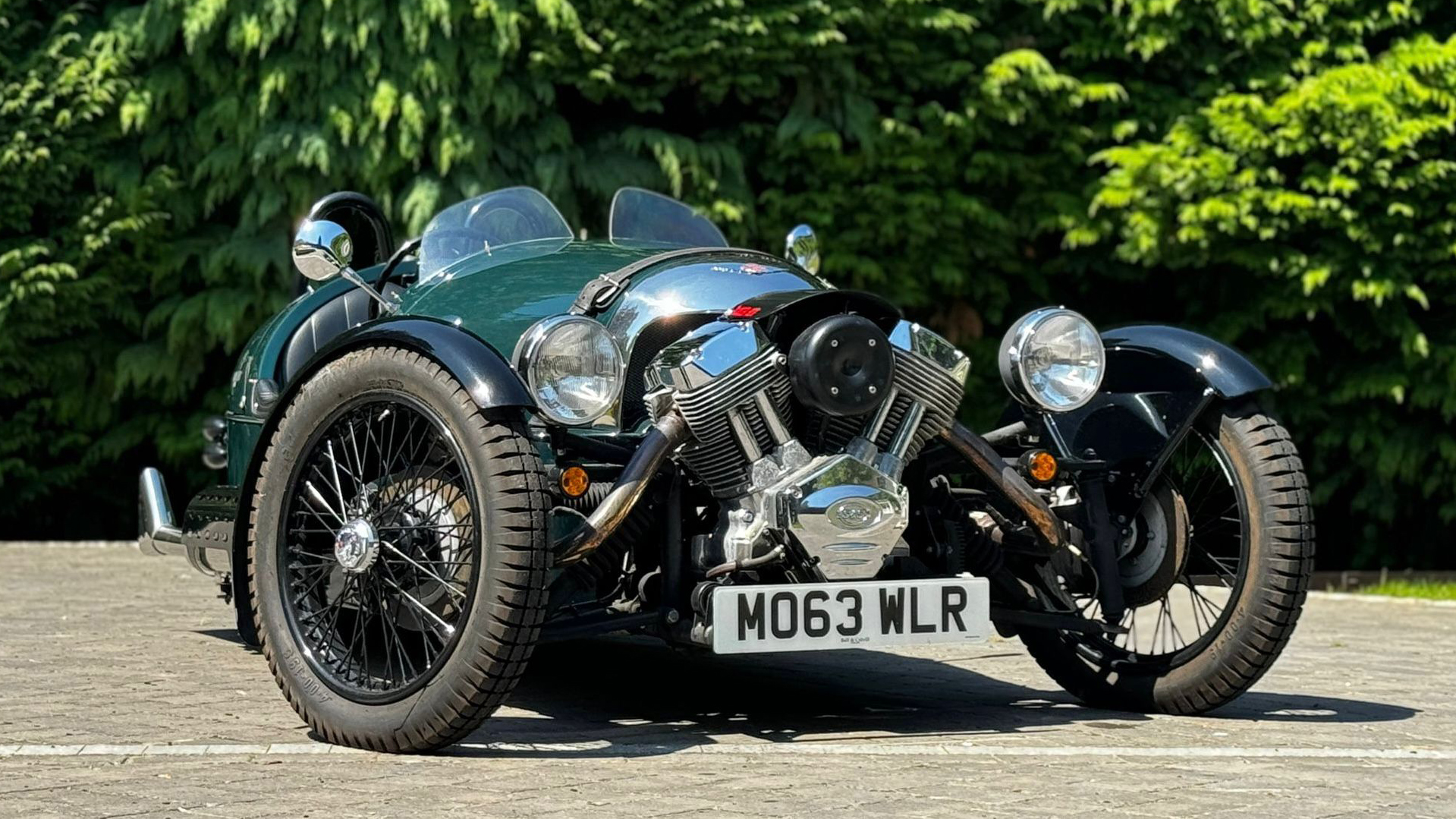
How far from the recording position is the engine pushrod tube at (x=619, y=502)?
17.6 ft

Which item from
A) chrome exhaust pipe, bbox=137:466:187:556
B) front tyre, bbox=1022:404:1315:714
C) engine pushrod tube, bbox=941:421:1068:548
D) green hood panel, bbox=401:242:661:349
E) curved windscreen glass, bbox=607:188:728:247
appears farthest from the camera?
chrome exhaust pipe, bbox=137:466:187:556

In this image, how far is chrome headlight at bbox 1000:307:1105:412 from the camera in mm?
6125

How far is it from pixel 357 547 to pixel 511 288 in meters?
1.36

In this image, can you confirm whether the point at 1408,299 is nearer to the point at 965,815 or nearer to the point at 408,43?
the point at 408,43

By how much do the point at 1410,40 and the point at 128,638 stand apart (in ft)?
32.0

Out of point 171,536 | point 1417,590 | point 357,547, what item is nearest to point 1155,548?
point 357,547

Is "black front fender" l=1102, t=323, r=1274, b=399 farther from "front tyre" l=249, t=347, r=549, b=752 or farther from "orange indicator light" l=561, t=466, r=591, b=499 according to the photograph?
"front tyre" l=249, t=347, r=549, b=752

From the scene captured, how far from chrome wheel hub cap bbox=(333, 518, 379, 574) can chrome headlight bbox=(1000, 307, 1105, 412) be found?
1.89 m

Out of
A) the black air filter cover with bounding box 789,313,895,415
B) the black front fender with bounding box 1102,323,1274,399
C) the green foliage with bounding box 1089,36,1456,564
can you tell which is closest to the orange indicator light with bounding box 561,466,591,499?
the black air filter cover with bounding box 789,313,895,415

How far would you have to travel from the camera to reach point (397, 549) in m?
5.60

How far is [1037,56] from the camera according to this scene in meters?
14.4

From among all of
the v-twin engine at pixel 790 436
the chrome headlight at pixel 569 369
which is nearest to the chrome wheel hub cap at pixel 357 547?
the chrome headlight at pixel 569 369

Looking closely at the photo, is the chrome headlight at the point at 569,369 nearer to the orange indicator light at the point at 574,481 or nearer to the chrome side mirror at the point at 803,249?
the orange indicator light at the point at 574,481

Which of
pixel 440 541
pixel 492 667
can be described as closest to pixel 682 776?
pixel 492 667
